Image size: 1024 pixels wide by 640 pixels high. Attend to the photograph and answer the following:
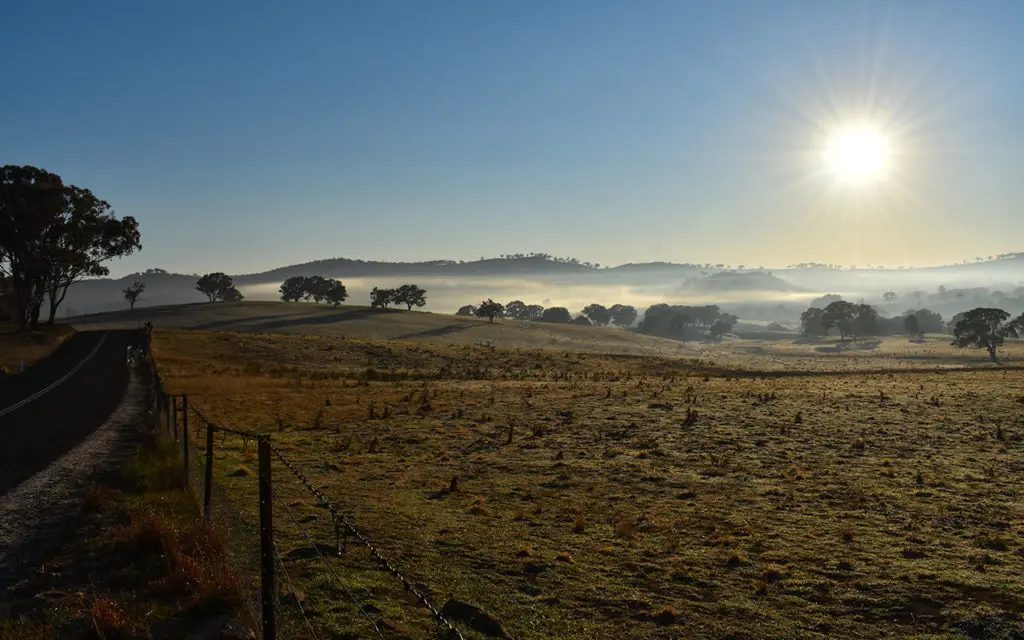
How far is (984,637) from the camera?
8.91 metres

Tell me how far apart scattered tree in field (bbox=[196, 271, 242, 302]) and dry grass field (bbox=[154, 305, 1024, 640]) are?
144 meters

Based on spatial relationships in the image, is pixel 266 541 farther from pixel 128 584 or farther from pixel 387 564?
pixel 128 584

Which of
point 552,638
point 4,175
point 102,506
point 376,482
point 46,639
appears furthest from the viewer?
point 4,175

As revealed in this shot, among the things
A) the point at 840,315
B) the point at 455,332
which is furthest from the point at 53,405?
the point at 840,315

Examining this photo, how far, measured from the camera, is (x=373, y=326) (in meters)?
111

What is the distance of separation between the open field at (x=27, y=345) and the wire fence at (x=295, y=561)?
39.1 metres

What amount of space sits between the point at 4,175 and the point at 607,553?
79.1 metres

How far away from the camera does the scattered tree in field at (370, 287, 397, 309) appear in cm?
15700

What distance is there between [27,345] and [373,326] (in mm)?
57455

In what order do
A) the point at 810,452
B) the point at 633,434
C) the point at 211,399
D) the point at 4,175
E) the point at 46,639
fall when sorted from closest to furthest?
1. the point at 46,639
2. the point at 810,452
3. the point at 633,434
4. the point at 211,399
5. the point at 4,175

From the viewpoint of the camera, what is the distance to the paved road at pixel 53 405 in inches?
647

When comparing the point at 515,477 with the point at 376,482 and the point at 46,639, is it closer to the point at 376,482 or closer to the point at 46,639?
the point at 376,482

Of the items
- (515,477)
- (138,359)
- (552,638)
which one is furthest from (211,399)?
(552,638)

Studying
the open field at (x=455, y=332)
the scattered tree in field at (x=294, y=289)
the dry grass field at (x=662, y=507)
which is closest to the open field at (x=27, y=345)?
the dry grass field at (x=662, y=507)
